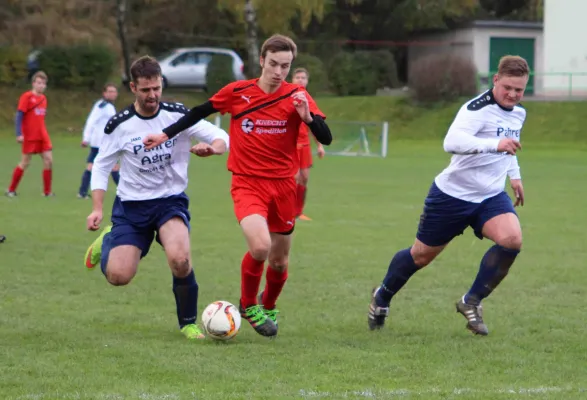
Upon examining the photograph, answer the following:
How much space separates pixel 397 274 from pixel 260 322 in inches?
40.5

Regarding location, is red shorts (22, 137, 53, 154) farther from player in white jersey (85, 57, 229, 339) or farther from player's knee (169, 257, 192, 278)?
player's knee (169, 257, 192, 278)

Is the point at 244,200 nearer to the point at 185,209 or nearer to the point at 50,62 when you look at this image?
the point at 185,209

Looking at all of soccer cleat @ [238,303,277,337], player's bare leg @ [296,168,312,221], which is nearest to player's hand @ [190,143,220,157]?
soccer cleat @ [238,303,277,337]

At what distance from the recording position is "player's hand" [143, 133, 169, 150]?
626 centimetres

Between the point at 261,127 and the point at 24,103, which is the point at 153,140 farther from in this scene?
the point at 24,103

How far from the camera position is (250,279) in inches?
263

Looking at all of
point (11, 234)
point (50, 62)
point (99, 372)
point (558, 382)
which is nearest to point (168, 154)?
point (99, 372)

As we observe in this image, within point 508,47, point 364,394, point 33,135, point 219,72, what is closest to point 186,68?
point 219,72

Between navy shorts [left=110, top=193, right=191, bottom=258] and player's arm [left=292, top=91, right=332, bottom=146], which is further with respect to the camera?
navy shorts [left=110, top=193, right=191, bottom=258]

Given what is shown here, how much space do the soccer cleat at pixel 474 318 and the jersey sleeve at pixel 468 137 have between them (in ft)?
3.36

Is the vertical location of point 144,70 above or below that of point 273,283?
above

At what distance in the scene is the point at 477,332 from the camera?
6.55 metres

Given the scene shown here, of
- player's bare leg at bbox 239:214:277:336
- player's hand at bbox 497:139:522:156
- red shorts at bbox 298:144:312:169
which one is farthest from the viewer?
red shorts at bbox 298:144:312:169

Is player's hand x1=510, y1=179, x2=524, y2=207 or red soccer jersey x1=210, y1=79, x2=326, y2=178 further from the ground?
red soccer jersey x1=210, y1=79, x2=326, y2=178
